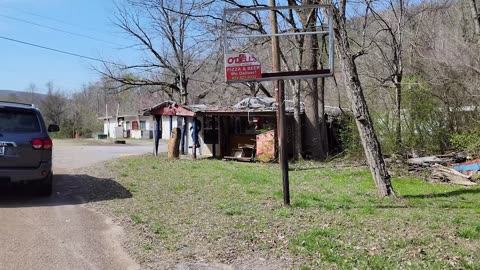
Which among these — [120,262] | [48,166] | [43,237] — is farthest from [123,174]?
[120,262]

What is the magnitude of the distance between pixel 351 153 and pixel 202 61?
21.5 meters

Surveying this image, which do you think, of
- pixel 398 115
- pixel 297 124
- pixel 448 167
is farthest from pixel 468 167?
pixel 297 124

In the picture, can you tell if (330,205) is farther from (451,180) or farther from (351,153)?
(351,153)

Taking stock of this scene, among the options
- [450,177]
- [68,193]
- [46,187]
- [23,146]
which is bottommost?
[450,177]

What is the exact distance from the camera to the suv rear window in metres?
8.19

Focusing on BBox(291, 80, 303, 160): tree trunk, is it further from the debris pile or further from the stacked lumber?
the stacked lumber

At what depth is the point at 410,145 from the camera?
16594mm

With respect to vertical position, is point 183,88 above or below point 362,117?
above

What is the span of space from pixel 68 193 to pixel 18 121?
2019 mm

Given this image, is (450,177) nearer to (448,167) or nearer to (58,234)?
(448,167)

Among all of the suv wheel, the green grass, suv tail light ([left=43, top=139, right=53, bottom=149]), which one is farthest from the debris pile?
suv tail light ([left=43, top=139, right=53, bottom=149])

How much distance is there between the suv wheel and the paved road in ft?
0.46

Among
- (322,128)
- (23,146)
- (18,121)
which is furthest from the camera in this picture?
(322,128)

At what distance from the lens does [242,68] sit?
754cm
